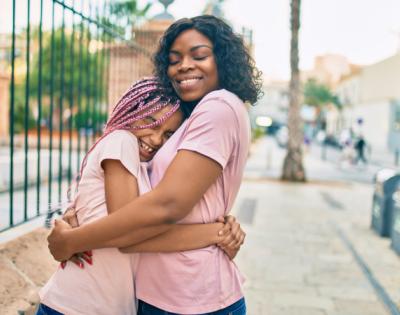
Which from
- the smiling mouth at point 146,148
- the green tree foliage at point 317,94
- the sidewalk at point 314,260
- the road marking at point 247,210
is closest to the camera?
the smiling mouth at point 146,148

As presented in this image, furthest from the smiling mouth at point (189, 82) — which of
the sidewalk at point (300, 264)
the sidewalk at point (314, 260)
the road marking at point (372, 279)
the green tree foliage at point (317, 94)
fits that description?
the green tree foliage at point (317, 94)

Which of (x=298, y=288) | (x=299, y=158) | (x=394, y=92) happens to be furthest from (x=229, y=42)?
(x=394, y=92)

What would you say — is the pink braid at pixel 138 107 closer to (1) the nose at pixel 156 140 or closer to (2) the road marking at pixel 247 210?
(1) the nose at pixel 156 140

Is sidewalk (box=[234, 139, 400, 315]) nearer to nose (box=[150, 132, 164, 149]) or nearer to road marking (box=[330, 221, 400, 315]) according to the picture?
road marking (box=[330, 221, 400, 315])

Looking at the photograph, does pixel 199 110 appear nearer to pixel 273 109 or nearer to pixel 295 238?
pixel 295 238

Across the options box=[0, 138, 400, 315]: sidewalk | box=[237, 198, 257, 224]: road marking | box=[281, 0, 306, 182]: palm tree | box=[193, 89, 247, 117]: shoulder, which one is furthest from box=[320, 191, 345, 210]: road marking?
box=[193, 89, 247, 117]: shoulder

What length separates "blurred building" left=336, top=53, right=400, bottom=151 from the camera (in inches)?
1497

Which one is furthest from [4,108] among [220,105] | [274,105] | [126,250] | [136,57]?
[274,105]

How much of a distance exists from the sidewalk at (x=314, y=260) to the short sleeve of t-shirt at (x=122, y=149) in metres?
2.66

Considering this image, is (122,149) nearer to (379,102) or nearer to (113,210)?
(113,210)

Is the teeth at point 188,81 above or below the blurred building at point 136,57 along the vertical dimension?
below

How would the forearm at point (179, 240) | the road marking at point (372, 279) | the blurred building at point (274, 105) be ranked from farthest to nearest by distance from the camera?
1. the blurred building at point (274, 105)
2. the road marking at point (372, 279)
3. the forearm at point (179, 240)

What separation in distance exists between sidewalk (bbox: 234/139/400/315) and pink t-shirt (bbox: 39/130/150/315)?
2470 mm

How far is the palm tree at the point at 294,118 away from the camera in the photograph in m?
13.1
